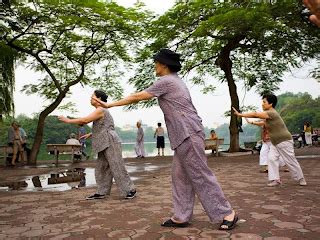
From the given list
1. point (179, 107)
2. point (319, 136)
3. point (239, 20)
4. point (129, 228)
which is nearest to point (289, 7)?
point (239, 20)

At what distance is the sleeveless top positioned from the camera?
5500 mm

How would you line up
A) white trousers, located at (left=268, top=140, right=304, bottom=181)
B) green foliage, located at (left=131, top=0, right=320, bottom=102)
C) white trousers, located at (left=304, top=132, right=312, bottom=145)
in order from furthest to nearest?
white trousers, located at (left=304, top=132, right=312, bottom=145) → green foliage, located at (left=131, top=0, right=320, bottom=102) → white trousers, located at (left=268, top=140, right=304, bottom=181)

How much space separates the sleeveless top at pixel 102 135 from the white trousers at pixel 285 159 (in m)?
2.93

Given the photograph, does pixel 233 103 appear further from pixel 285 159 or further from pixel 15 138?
pixel 285 159

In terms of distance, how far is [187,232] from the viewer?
11.3 feet

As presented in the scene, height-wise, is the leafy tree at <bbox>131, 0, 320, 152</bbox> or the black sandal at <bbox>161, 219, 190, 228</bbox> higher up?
the leafy tree at <bbox>131, 0, 320, 152</bbox>

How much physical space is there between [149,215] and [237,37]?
1295 centimetres

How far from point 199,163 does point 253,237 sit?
0.88 metres

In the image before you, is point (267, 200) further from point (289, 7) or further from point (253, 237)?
point (289, 7)

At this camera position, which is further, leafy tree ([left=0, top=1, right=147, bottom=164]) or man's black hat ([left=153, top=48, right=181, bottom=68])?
leafy tree ([left=0, top=1, right=147, bottom=164])

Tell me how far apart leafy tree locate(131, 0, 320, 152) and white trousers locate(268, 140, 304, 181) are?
6028 millimetres

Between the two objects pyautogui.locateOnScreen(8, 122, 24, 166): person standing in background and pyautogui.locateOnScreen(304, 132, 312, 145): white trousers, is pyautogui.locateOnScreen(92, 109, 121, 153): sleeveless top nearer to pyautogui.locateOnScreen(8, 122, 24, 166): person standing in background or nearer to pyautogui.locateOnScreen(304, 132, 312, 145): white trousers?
pyautogui.locateOnScreen(8, 122, 24, 166): person standing in background

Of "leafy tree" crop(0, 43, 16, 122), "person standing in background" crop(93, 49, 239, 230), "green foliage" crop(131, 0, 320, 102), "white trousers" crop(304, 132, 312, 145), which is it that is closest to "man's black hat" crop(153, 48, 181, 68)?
"person standing in background" crop(93, 49, 239, 230)

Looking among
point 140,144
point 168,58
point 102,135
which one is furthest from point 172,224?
point 140,144
